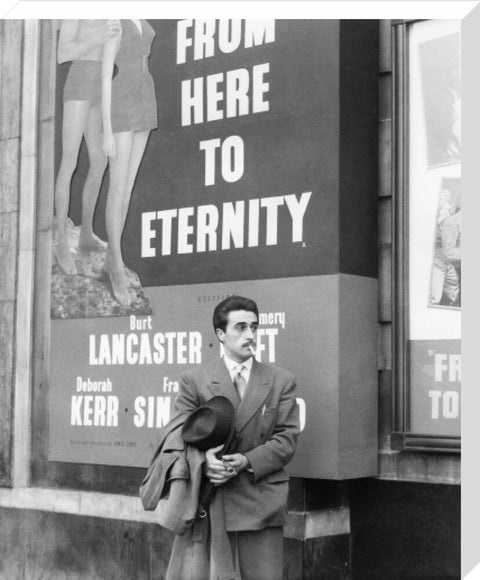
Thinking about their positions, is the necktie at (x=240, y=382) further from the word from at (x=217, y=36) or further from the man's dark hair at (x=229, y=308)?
the word from at (x=217, y=36)

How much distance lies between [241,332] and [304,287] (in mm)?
1254

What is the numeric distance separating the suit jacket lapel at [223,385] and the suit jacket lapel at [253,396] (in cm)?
6

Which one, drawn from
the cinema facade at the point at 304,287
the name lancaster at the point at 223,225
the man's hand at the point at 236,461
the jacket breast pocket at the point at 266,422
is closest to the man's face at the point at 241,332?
the jacket breast pocket at the point at 266,422

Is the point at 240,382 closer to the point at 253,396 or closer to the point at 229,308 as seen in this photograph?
the point at 253,396

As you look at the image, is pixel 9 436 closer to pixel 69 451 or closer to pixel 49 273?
pixel 69 451

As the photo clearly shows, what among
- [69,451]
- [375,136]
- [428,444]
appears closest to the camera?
[428,444]

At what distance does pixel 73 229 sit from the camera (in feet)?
31.6

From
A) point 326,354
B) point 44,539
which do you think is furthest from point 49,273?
point 326,354

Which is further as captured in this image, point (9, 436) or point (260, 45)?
point (9, 436)

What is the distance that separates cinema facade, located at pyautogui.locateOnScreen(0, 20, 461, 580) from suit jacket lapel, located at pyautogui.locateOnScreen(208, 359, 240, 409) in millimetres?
1148

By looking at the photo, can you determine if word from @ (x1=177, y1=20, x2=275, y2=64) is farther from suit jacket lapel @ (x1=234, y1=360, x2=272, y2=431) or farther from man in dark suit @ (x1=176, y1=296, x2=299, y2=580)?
suit jacket lapel @ (x1=234, y1=360, x2=272, y2=431)

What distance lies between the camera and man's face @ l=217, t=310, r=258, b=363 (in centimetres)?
673

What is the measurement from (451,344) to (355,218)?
1.14 m

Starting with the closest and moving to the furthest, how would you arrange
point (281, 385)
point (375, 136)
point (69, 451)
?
point (281, 385)
point (375, 136)
point (69, 451)
